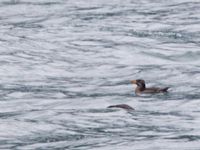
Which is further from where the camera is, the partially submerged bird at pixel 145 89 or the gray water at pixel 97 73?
the partially submerged bird at pixel 145 89

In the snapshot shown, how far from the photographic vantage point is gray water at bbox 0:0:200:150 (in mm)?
13695

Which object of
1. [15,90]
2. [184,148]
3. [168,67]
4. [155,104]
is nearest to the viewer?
[184,148]

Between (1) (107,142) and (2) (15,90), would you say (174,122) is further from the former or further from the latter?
(2) (15,90)

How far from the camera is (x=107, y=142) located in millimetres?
13195

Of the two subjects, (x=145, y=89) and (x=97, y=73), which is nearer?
(x=145, y=89)

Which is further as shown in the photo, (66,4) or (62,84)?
(66,4)

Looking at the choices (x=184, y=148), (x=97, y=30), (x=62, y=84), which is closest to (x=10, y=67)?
(x=62, y=84)

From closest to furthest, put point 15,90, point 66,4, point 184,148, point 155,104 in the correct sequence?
1. point 184,148
2. point 155,104
3. point 15,90
4. point 66,4

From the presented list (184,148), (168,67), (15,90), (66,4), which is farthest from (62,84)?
(66,4)

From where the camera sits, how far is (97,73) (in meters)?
18.6

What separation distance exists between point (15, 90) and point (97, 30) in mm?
5988

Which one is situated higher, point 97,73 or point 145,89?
point 145,89

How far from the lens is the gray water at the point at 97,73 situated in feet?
44.9

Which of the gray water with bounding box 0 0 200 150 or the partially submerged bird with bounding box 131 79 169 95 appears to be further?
the partially submerged bird with bounding box 131 79 169 95
